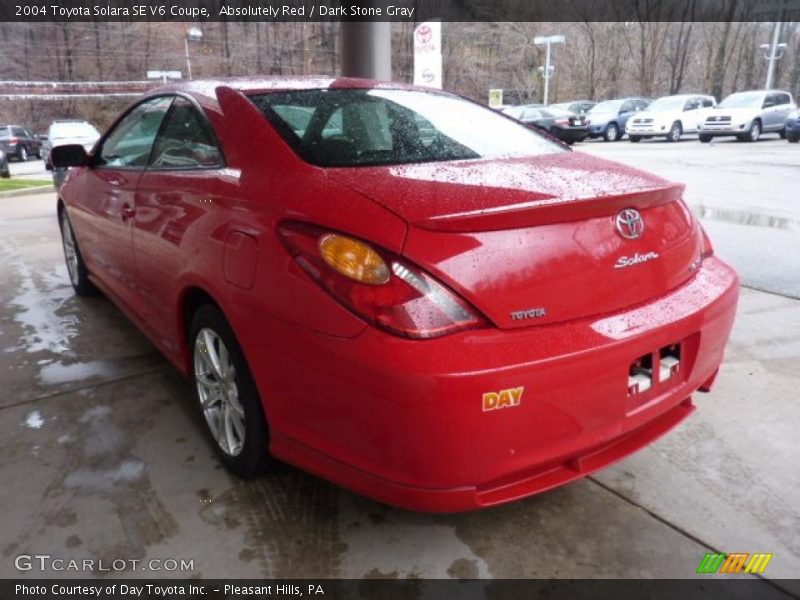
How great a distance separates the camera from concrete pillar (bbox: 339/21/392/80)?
24.1ft

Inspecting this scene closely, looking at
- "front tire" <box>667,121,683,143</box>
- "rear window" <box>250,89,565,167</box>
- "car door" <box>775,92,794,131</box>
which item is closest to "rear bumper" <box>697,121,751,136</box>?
"front tire" <box>667,121,683,143</box>

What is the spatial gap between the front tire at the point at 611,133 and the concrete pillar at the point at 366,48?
61.6 ft

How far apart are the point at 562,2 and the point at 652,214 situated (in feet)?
146

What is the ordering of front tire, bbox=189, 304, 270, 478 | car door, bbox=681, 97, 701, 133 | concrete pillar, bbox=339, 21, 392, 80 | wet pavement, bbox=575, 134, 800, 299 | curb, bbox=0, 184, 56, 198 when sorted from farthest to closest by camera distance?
car door, bbox=681, 97, 701, 133 → curb, bbox=0, 184, 56, 198 → concrete pillar, bbox=339, 21, 392, 80 → wet pavement, bbox=575, 134, 800, 299 → front tire, bbox=189, 304, 270, 478

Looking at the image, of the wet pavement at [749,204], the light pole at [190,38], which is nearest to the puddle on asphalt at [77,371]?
the wet pavement at [749,204]

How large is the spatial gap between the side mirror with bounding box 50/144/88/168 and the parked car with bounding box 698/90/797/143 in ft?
68.5

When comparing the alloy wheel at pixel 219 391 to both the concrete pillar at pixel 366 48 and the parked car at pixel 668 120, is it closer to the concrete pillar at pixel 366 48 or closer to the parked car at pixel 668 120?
the concrete pillar at pixel 366 48

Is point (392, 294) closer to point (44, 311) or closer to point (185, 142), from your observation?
point (185, 142)

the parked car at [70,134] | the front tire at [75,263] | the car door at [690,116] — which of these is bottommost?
the front tire at [75,263]

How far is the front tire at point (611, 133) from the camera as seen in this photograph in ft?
79.2

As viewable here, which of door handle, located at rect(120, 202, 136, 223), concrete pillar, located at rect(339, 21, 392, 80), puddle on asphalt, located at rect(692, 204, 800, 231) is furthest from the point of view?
concrete pillar, located at rect(339, 21, 392, 80)

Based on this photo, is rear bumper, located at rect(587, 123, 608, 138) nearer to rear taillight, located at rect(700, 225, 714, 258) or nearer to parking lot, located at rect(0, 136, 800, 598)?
parking lot, located at rect(0, 136, 800, 598)

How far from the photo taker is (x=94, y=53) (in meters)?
54.4

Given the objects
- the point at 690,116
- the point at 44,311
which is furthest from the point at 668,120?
the point at 44,311
